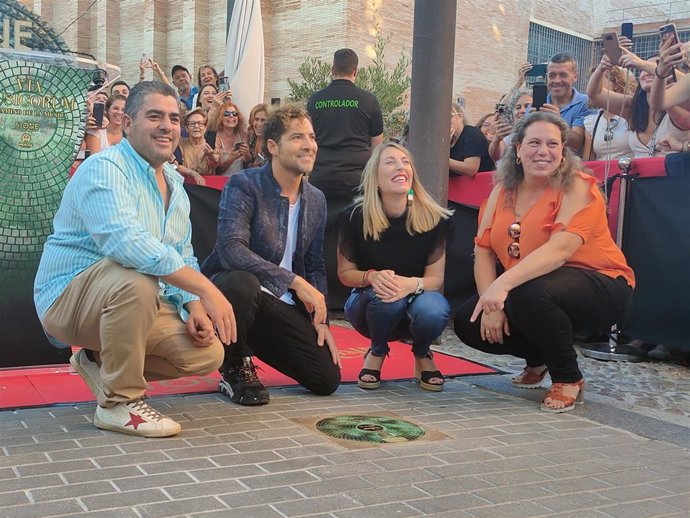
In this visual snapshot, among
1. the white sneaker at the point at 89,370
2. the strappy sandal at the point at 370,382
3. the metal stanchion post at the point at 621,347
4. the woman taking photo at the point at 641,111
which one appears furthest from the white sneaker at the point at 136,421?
the woman taking photo at the point at 641,111

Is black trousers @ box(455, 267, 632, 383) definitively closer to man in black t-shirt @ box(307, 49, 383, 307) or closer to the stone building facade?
man in black t-shirt @ box(307, 49, 383, 307)

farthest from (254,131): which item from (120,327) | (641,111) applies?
(120,327)

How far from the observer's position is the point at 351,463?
3.41m

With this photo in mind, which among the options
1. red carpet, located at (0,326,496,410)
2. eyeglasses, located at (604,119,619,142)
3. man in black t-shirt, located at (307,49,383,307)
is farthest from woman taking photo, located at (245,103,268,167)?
eyeglasses, located at (604,119,619,142)

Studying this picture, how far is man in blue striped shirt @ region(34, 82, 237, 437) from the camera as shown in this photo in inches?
143

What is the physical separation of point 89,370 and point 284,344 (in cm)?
106

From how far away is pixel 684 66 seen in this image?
6.77 metres

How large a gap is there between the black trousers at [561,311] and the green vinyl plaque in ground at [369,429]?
91cm

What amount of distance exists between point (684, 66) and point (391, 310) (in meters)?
3.68

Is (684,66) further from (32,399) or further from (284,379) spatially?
(32,399)

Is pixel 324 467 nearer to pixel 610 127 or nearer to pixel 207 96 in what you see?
pixel 610 127

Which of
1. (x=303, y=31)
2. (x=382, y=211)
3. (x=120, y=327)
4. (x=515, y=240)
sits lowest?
(x=120, y=327)

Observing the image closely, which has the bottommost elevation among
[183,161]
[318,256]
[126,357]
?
[126,357]

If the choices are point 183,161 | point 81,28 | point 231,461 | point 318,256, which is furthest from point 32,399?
point 81,28
